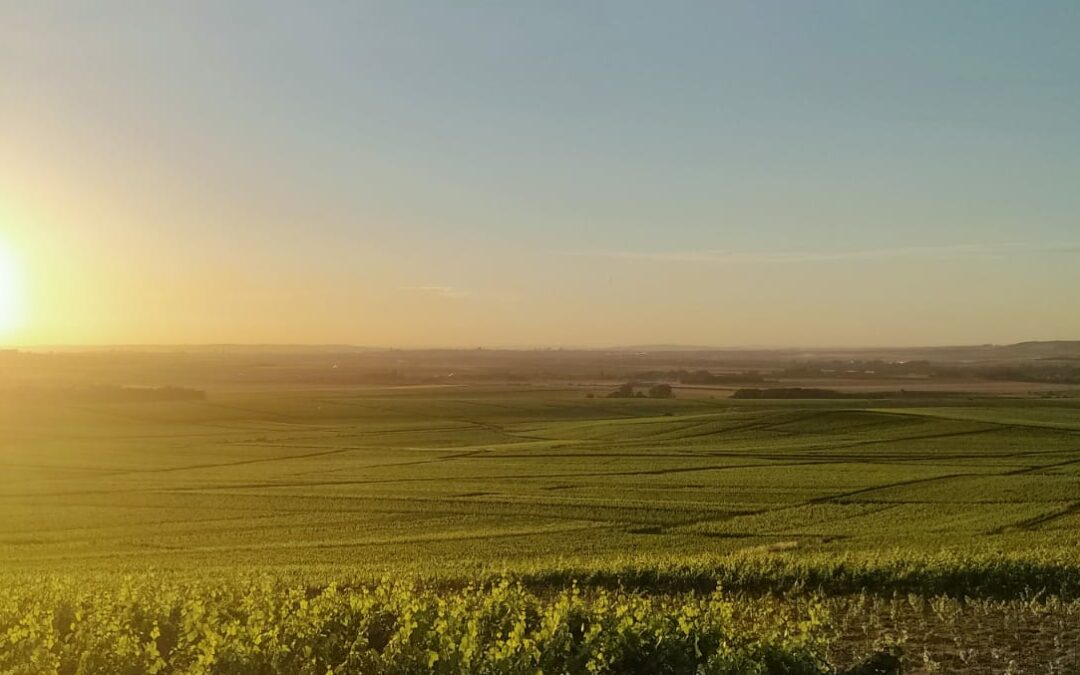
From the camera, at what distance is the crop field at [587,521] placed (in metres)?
10.2

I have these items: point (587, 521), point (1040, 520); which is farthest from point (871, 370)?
point (587, 521)

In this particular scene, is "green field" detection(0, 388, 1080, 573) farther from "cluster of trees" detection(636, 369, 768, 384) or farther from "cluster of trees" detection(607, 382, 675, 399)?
"cluster of trees" detection(636, 369, 768, 384)

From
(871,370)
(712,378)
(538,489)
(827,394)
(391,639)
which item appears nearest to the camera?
(391,639)

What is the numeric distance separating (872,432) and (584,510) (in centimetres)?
3105

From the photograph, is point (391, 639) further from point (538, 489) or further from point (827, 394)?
point (827, 394)

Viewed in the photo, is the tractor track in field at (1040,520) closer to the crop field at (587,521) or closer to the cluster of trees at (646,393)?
the crop field at (587,521)

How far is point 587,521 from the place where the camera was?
27781 mm

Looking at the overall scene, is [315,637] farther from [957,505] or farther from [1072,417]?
[1072,417]

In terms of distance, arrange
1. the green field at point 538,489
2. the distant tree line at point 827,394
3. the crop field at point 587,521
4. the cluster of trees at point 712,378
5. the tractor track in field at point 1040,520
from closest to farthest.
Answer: the crop field at point 587,521 < the green field at point 538,489 < the tractor track in field at point 1040,520 < the distant tree line at point 827,394 < the cluster of trees at point 712,378

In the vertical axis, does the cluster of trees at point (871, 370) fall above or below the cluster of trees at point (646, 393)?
above

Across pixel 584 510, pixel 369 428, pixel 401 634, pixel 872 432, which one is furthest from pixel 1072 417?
pixel 401 634

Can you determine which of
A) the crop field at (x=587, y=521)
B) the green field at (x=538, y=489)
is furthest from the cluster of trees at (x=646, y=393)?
the green field at (x=538, y=489)

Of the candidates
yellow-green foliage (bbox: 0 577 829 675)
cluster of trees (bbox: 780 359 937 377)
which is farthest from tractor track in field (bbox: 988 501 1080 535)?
cluster of trees (bbox: 780 359 937 377)

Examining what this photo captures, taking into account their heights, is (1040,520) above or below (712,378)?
below
